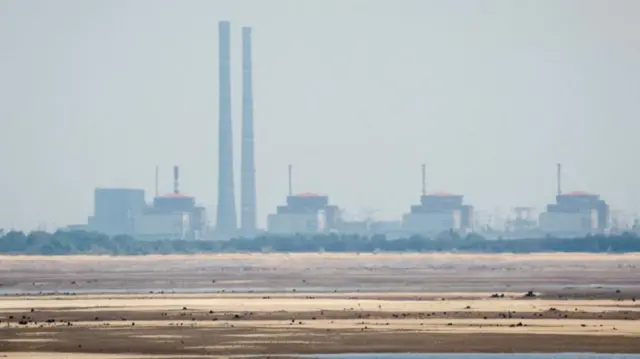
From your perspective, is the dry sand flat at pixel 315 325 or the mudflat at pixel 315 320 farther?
the dry sand flat at pixel 315 325

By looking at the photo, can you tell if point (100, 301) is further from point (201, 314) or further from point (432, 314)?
point (432, 314)

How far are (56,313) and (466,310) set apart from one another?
50.2 feet

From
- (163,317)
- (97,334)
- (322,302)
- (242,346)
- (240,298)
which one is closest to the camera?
(242,346)

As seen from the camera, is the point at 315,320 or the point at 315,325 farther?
the point at 315,320

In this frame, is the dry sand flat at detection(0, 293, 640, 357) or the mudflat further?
the dry sand flat at detection(0, 293, 640, 357)

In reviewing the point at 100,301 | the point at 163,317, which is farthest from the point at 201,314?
the point at 100,301

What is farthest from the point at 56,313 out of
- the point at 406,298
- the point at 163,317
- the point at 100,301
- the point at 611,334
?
the point at 611,334

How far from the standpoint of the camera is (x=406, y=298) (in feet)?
269

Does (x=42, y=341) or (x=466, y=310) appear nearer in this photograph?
(x=42, y=341)

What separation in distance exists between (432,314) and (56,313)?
559 inches

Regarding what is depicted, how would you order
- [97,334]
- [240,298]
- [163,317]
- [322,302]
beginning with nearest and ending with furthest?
[97,334] < [163,317] < [322,302] < [240,298]

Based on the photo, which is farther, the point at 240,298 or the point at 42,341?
the point at 240,298

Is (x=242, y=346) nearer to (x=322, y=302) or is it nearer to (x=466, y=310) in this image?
(x=466, y=310)

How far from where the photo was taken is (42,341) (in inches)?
2167
